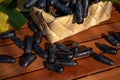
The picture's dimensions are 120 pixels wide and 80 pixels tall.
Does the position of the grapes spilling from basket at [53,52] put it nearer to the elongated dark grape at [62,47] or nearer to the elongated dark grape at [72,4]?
the elongated dark grape at [62,47]

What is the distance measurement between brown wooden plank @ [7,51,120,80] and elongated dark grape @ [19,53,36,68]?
47 mm

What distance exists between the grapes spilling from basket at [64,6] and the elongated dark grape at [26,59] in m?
0.21

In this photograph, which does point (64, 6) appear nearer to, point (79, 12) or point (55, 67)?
point (79, 12)

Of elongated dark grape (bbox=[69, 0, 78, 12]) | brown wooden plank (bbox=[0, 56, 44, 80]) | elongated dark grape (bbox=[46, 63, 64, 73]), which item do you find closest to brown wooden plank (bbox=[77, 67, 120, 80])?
elongated dark grape (bbox=[46, 63, 64, 73])

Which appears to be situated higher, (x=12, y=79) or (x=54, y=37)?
(x=54, y=37)

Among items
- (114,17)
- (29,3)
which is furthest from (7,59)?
(114,17)

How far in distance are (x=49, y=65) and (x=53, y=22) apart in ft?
0.59

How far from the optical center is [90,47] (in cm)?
119

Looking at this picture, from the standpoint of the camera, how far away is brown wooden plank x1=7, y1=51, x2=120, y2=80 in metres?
1.04

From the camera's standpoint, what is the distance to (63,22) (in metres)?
1.13

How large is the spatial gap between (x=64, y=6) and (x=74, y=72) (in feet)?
0.94

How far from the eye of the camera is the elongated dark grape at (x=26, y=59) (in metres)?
1.07

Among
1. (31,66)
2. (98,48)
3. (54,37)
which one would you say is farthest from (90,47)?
(31,66)

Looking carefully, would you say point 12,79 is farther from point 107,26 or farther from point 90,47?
point 107,26
